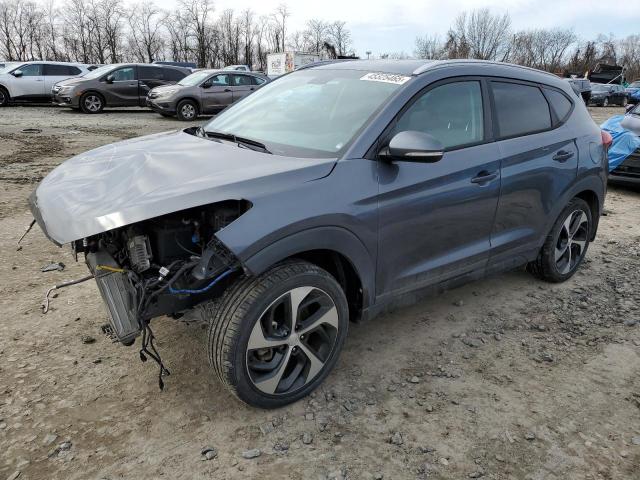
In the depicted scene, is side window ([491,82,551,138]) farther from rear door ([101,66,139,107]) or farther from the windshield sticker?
rear door ([101,66,139,107])

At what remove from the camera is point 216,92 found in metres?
15.4

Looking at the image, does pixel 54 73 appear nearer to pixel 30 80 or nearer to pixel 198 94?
pixel 30 80

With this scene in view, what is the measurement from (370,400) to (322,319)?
0.54 m

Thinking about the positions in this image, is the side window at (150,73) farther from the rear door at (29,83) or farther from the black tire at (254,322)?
the black tire at (254,322)

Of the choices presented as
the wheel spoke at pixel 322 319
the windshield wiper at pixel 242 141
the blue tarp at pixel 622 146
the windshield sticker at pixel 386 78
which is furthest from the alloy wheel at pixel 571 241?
the blue tarp at pixel 622 146

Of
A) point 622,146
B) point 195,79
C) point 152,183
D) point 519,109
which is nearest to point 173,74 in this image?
point 195,79

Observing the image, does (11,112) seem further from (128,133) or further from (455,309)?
(455,309)

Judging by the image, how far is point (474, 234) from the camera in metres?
3.32

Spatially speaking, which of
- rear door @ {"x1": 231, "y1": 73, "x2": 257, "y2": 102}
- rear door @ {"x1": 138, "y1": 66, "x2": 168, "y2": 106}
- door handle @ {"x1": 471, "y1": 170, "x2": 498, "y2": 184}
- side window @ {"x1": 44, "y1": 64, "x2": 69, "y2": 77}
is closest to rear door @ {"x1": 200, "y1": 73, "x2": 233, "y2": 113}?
rear door @ {"x1": 231, "y1": 73, "x2": 257, "y2": 102}

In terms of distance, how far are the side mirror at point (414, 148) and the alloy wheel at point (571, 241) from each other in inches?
81.7

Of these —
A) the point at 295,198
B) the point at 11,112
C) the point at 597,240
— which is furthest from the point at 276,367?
the point at 11,112

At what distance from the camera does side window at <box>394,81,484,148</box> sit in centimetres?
299

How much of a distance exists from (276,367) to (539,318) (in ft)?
7.25

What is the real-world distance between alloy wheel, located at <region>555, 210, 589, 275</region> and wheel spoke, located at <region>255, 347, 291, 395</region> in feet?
8.88
